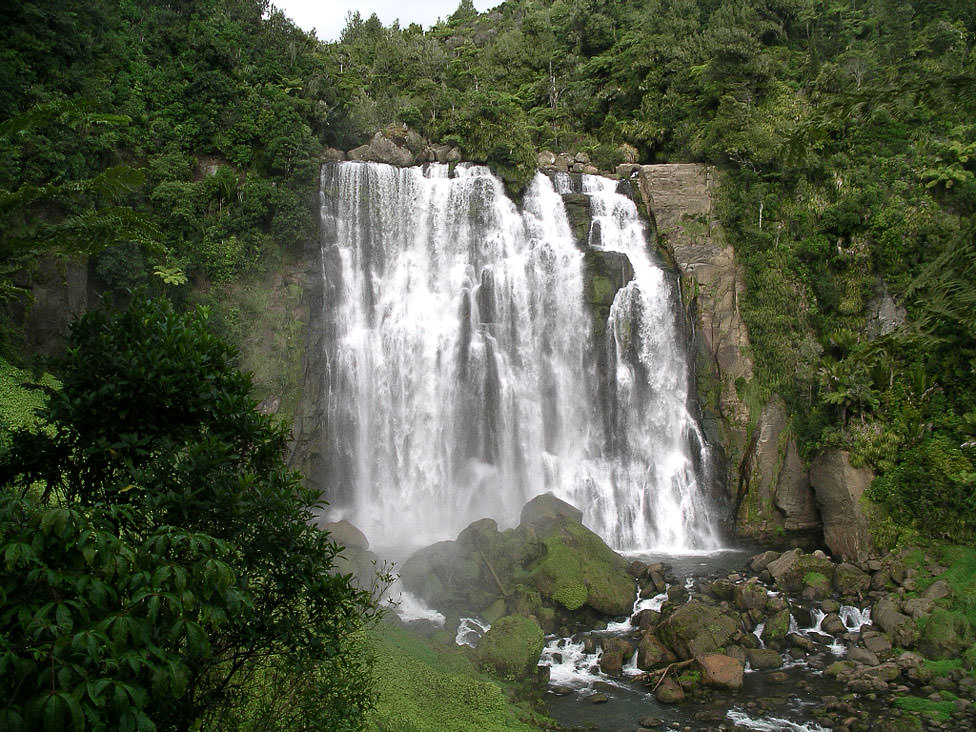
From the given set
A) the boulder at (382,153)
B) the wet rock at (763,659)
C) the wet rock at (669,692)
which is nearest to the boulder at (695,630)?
the wet rock at (763,659)

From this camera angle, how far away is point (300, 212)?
905 inches

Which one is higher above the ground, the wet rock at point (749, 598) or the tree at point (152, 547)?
the tree at point (152, 547)

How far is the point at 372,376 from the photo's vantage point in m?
22.9

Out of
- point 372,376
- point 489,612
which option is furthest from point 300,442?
point 489,612

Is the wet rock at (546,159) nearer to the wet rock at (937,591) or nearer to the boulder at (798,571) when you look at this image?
the boulder at (798,571)

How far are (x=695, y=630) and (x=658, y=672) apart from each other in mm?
1141

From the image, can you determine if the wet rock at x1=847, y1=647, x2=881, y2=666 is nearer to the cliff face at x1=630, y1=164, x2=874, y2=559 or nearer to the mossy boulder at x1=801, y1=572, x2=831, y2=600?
the mossy boulder at x1=801, y1=572, x2=831, y2=600

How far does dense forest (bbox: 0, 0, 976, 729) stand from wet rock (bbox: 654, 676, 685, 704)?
6016 millimetres

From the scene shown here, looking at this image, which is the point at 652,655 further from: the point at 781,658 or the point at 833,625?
the point at 833,625

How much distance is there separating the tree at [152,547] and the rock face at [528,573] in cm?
905

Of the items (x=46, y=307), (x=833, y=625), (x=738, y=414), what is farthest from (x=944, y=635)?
(x=46, y=307)

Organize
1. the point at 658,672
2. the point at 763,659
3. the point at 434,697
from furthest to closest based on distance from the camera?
1. the point at 763,659
2. the point at 658,672
3. the point at 434,697

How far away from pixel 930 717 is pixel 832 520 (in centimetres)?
818

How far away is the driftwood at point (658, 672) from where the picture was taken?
12328mm
